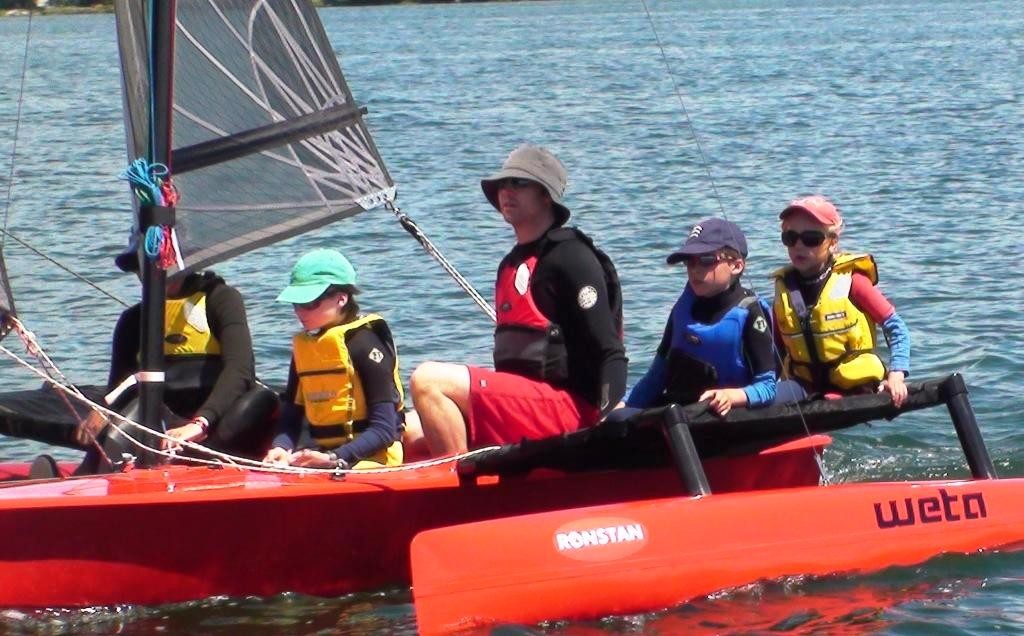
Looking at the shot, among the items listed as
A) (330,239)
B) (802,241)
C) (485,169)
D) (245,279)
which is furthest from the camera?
(485,169)

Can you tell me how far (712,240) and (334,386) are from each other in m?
1.13

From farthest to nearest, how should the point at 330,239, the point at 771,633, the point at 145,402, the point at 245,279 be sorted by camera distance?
the point at 330,239 → the point at 245,279 → the point at 145,402 → the point at 771,633

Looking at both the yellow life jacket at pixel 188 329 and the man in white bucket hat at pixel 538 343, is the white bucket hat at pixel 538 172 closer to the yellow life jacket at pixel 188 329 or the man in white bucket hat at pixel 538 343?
the man in white bucket hat at pixel 538 343

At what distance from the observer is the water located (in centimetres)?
503

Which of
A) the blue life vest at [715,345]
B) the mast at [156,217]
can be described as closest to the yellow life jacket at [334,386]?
the mast at [156,217]

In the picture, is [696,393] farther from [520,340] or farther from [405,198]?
[405,198]

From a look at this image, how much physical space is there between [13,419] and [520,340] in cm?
163

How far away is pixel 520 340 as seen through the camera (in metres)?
5.13

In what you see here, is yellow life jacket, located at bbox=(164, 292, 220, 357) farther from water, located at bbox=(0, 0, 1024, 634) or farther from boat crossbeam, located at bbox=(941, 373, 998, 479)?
boat crossbeam, located at bbox=(941, 373, 998, 479)

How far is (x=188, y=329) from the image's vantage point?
533 cm

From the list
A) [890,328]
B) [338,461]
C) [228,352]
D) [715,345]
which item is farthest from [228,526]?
[890,328]

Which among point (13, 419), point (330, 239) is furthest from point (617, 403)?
point (330, 239)

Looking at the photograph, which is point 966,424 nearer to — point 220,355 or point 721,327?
point 721,327

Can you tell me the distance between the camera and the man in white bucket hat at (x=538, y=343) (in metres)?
5.04
